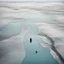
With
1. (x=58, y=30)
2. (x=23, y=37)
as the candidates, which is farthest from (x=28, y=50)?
(x=58, y=30)

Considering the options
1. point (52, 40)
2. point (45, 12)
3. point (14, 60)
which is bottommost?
point (14, 60)

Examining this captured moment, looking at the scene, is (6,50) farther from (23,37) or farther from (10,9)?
(10,9)

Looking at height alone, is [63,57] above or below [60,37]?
below

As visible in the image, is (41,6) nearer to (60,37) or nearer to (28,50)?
(60,37)

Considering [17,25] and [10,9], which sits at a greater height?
[10,9]

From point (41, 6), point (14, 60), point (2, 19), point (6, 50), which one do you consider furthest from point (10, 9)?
point (14, 60)

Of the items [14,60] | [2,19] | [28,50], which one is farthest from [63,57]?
[2,19]

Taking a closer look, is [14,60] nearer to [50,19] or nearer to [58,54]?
[58,54]
